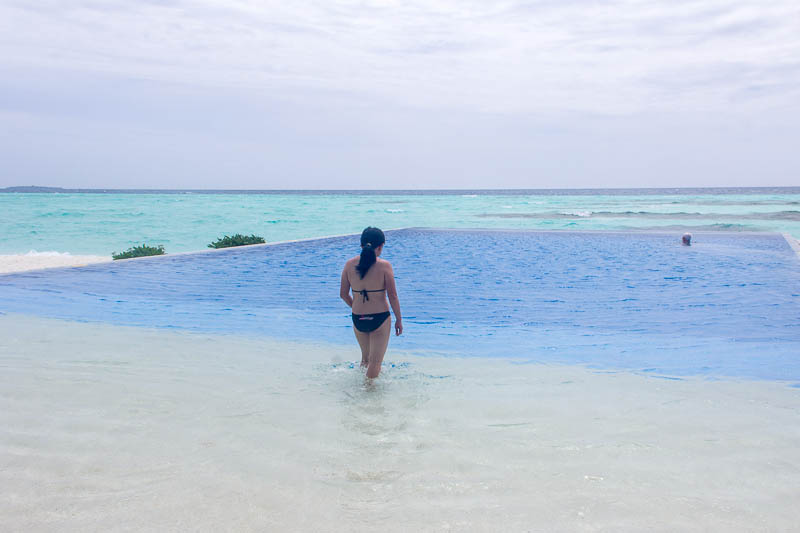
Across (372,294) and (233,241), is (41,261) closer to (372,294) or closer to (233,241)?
(233,241)

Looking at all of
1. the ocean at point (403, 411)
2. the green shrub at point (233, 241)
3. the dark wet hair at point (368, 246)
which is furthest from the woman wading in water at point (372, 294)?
the green shrub at point (233, 241)

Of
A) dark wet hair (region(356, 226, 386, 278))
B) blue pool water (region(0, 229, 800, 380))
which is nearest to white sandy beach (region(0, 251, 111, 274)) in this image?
blue pool water (region(0, 229, 800, 380))

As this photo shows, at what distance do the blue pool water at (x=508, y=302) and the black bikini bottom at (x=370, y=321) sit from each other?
166 centimetres

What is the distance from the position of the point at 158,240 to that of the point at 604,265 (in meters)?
21.5

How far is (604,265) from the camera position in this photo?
1484 centimetres

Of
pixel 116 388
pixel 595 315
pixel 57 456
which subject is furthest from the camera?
pixel 595 315

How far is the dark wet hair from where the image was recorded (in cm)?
489

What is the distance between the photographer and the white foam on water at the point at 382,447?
303 cm

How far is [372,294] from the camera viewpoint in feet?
16.8

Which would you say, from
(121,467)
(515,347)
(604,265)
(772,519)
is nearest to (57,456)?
(121,467)

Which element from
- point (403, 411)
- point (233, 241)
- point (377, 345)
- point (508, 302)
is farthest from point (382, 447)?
point (233, 241)

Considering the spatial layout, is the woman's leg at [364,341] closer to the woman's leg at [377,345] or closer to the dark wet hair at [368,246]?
the woman's leg at [377,345]

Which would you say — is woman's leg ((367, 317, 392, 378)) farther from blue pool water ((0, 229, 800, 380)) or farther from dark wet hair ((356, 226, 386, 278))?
blue pool water ((0, 229, 800, 380))

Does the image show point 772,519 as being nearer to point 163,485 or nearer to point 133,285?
point 163,485
